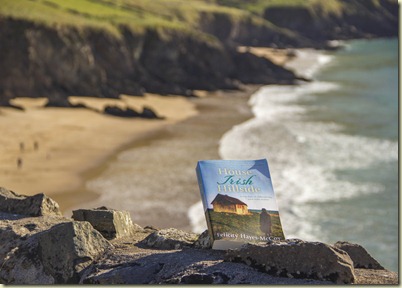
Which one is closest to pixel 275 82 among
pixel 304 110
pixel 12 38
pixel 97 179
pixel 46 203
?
pixel 304 110

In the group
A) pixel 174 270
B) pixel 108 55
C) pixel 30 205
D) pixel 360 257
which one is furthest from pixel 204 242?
pixel 108 55

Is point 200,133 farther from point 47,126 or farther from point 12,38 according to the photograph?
point 12,38

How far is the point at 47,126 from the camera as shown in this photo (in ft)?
163

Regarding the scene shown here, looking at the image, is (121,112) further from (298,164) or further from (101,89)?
(298,164)

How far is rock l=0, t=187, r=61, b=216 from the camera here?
10859 millimetres

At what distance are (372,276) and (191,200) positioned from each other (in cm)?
2282

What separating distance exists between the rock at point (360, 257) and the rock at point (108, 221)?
3.52 metres

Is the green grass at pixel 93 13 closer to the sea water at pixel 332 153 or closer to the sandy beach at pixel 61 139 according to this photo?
the sandy beach at pixel 61 139

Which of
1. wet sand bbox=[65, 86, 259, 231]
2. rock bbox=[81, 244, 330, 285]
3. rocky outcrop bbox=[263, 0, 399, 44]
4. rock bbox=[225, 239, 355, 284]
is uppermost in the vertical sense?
rock bbox=[225, 239, 355, 284]

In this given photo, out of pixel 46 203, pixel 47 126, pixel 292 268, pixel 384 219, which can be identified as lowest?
pixel 47 126

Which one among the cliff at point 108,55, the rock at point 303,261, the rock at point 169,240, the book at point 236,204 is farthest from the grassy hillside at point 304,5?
the rock at point 303,261

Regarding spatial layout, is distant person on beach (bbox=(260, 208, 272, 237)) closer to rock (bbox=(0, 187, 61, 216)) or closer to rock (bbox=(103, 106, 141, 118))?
rock (bbox=(0, 187, 61, 216))

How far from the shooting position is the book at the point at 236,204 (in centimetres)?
883

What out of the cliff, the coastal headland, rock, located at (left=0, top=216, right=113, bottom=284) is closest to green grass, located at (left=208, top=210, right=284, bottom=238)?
rock, located at (left=0, top=216, right=113, bottom=284)
